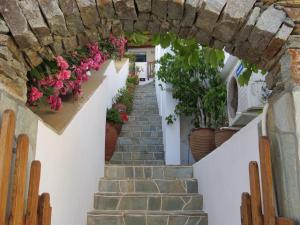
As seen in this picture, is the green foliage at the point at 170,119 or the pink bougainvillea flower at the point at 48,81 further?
the green foliage at the point at 170,119

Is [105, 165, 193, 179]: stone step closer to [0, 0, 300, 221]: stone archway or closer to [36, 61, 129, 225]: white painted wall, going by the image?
[36, 61, 129, 225]: white painted wall

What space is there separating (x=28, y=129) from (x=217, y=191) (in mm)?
2015

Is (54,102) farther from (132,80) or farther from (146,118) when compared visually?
(132,80)

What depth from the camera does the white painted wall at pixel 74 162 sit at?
2.38 meters

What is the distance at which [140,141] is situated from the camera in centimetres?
669

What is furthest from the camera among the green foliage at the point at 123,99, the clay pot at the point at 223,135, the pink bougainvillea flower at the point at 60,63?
the green foliage at the point at 123,99

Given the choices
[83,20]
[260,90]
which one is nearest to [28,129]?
[83,20]

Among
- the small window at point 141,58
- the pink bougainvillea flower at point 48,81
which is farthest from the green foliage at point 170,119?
the small window at point 141,58

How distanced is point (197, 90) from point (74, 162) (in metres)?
3.17

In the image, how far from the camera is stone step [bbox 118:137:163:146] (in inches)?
258

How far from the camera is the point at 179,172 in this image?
194 inches

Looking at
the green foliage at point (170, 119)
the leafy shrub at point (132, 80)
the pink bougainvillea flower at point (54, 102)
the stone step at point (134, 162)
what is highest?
the leafy shrub at point (132, 80)

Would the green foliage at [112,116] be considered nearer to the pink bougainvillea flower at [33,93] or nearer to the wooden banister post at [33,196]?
the pink bougainvillea flower at [33,93]

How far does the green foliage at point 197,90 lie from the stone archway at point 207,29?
3440 mm
